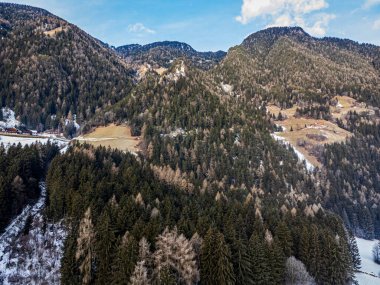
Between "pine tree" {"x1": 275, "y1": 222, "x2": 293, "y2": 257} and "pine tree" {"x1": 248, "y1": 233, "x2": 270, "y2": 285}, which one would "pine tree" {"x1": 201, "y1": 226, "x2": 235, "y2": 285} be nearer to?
"pine tree" {"x1": 248, "y1": 233, "x2": 270, "y2": 285}

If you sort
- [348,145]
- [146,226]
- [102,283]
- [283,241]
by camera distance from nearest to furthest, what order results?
[102,283]
[146,226]
[283,241]
[348,145]

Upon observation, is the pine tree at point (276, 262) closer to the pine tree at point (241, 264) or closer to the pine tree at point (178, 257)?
the pine tree at point (241, 264)

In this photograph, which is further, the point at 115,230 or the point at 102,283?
the point at 115,230

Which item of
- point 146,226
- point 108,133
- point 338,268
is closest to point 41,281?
point 146,226

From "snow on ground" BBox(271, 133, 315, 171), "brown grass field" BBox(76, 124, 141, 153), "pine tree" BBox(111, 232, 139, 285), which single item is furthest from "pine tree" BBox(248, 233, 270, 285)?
"snow on ground" BBox(271, 133, 315, 171)

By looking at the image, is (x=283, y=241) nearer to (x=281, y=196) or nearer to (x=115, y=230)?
(x=115, y=230)

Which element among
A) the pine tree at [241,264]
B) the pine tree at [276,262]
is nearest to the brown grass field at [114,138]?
the pine tree at [276,262]
